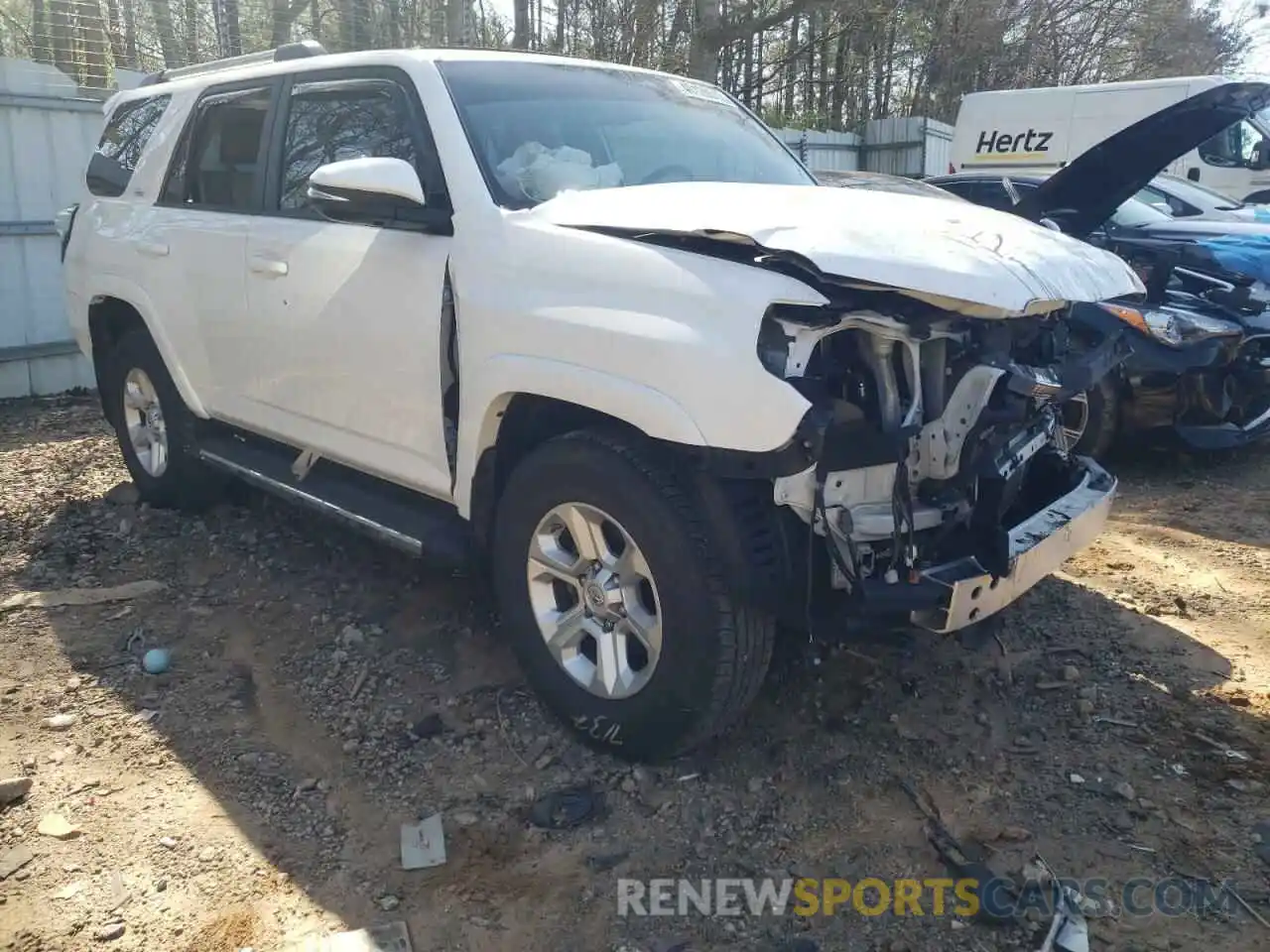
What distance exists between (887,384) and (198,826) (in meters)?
2.21

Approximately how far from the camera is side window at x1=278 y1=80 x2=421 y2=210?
3.66 metres

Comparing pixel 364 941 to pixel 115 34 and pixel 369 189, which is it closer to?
pixel 369 189

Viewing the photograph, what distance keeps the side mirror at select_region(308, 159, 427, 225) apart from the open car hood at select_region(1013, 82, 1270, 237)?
2.31 m

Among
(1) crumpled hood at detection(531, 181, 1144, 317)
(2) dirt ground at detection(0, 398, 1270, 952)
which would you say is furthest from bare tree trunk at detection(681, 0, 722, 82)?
(1) crumpled hood at detection(531, 181, 1144, 317)

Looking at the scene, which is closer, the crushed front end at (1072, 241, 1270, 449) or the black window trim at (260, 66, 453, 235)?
the black window trim at (260, 66, 453, 235)

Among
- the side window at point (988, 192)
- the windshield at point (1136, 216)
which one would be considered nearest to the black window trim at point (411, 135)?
the windshield at point (1136, 216)

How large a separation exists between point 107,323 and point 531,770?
362 centimetres

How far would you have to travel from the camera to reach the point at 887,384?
2791mm

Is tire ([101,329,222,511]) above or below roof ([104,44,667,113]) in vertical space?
below

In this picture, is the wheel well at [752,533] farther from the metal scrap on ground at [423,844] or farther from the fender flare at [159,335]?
the fender flare at [159,335]

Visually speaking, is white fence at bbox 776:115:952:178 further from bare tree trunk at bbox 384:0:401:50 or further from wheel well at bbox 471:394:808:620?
wheel well at bbox 471:394:808:620

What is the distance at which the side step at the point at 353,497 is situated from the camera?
351 cm

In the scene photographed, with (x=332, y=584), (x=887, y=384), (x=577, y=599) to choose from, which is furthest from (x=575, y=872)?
(x=332, y=584)

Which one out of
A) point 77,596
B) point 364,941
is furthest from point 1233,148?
point 364,941
